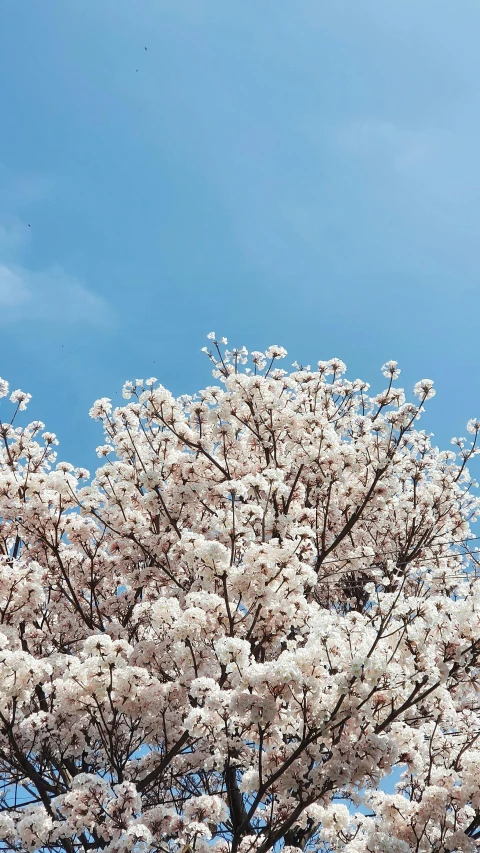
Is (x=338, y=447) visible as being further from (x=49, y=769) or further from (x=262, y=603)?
(x=49, y=769)

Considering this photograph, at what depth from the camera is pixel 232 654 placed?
6223mm

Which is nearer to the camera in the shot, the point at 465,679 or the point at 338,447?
the point at 465,679

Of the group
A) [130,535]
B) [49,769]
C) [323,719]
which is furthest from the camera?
[130,535]

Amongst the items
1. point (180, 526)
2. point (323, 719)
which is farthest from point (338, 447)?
point (323, 719)

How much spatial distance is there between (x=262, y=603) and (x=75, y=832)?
9.20 feet

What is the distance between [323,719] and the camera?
19.4ft

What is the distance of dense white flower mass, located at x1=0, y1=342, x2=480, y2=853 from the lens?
613 centimetres

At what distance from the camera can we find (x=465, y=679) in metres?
6.59

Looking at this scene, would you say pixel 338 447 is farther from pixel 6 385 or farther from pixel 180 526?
pixel 6 385

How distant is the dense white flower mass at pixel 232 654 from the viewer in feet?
20.1

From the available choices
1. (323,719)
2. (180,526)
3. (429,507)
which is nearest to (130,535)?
(180,526)

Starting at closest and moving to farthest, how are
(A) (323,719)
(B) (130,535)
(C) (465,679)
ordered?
1. (A) (323,719)
2. (C) (465,679)
3. (B) (130,535)

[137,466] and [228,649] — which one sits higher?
[137,466]

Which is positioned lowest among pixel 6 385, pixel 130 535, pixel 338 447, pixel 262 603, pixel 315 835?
pixel 315 835
